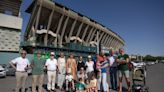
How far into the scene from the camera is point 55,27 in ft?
178

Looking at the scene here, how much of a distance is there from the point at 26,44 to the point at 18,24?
493cm

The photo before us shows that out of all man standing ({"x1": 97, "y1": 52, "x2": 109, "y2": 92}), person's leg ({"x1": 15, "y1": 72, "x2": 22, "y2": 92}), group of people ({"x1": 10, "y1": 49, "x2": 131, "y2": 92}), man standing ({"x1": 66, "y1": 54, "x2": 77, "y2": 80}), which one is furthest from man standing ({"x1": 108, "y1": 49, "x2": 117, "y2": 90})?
person's leg ({"x1": 15, "y1": 72, "x2": 22, "y2": 92})

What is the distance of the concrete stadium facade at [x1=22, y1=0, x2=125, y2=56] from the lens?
4678 cm

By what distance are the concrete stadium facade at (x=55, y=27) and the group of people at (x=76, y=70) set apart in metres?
34.9

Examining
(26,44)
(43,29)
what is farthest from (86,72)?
(43,29)

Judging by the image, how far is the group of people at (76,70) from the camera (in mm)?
8352

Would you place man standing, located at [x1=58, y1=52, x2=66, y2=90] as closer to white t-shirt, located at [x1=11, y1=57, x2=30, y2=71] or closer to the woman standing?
the woman standing

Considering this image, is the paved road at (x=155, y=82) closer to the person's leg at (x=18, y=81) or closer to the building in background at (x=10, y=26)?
the person's leg at (x=18, y=81)

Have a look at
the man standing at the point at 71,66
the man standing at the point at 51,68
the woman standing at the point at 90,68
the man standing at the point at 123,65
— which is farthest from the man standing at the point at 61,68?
the man standing at the point at 123,65

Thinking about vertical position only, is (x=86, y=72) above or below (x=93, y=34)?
below

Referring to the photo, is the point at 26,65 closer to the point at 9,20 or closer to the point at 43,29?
the point at 9,20

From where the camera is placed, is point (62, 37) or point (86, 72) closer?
point (86, 72)

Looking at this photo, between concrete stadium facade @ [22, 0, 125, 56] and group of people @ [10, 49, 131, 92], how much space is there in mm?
34850

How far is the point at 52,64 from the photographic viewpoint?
31.6ft
